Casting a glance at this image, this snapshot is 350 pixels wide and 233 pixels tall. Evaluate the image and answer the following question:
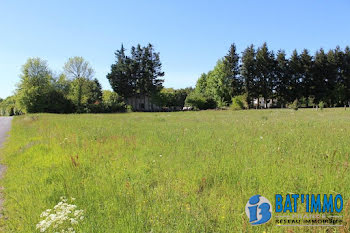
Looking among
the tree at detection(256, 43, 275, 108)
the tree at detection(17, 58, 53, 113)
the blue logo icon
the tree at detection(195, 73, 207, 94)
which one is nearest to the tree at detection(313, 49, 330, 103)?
the tree at detection(256, 43, 275, 108)

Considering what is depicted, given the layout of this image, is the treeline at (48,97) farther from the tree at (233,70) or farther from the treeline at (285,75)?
the tree at (233,70)

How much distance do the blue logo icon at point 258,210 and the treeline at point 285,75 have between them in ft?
184

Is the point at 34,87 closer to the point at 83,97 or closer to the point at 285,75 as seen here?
the point at 83,97

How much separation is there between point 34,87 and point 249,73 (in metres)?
60.4

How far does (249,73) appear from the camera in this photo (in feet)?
192

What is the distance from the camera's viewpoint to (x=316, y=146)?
6051 millimetres

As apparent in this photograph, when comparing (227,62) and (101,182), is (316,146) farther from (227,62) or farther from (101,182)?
(227,62)

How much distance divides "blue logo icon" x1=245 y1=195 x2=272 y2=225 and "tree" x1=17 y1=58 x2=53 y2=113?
2291 inches

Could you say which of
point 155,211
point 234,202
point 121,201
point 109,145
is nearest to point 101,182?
point 121,201

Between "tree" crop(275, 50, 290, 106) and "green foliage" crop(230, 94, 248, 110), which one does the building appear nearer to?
"green foliage" crop(230, 94, 248, 110)

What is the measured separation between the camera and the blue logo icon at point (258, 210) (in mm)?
2807

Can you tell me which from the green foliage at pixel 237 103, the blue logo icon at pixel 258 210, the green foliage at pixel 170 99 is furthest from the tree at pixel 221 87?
the blue logo icon at pixel 258 210

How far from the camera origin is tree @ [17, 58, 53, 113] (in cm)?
4878

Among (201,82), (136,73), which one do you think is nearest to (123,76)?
(136,73)
